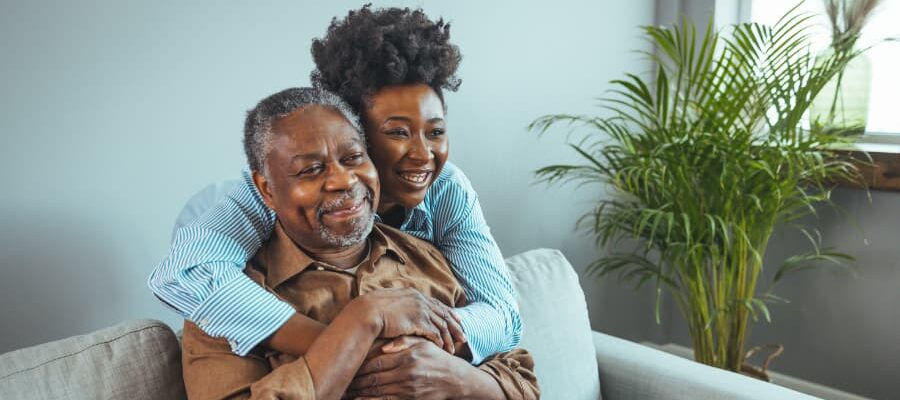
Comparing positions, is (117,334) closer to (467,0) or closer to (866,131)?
(467,0)

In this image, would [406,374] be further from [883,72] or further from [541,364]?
[883,72]

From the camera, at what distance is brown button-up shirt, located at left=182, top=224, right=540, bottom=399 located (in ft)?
3.66

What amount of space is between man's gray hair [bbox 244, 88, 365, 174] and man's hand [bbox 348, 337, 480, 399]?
1.05 ft

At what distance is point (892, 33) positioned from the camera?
2715mm

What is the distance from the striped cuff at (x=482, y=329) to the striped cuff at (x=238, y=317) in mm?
307

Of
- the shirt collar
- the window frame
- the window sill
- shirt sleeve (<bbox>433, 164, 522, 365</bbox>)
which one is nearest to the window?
the window frame

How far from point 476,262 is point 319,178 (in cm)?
36

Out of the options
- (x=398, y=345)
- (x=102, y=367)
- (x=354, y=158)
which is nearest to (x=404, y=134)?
(x=354, y=158)

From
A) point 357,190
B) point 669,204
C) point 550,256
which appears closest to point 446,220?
point 357,190

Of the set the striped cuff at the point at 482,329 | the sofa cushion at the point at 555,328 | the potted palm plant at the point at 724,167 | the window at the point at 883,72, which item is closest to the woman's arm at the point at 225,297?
the striped cuff at the point at 482,329

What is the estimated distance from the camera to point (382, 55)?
50.2 inches

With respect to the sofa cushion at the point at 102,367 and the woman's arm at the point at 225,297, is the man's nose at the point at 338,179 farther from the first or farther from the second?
the sofa cushion at the point at 102,367

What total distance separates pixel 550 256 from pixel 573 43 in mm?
1116

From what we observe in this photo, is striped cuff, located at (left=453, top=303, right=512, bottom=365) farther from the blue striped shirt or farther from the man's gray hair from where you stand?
the man's gray hair
